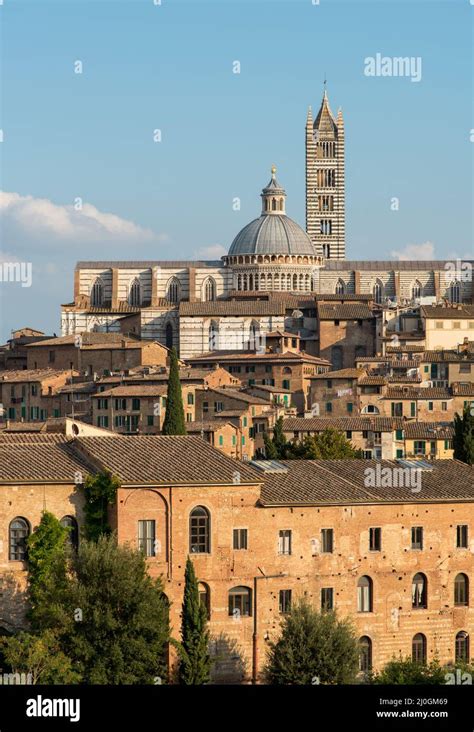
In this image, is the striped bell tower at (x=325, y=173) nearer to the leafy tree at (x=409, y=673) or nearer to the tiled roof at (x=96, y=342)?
the tiled roof at (x=96, y=342)

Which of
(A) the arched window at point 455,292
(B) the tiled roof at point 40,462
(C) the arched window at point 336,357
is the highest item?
(A) the arched window at point 455,292

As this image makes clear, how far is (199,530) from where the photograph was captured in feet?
112

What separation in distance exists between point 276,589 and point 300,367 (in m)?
44.8

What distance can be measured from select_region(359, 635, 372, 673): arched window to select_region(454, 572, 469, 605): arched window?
7.80ft

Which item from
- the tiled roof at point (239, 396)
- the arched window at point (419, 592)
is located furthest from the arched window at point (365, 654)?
the tiled roof at point (239, 396)

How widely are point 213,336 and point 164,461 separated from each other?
59588 millimetres

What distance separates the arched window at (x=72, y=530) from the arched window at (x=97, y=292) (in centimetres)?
7840

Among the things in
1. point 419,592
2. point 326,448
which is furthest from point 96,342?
point 419,592

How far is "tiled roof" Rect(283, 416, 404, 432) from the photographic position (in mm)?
65812

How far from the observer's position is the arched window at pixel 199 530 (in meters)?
34.1

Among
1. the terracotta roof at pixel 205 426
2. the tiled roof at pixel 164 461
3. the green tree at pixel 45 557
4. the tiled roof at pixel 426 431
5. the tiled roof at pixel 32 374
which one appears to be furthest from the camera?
the tiled roof at pixel 32 374

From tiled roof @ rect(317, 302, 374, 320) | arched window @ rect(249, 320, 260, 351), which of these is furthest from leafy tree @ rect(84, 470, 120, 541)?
tiled roof @ rect(317, 302, 374, 320)
